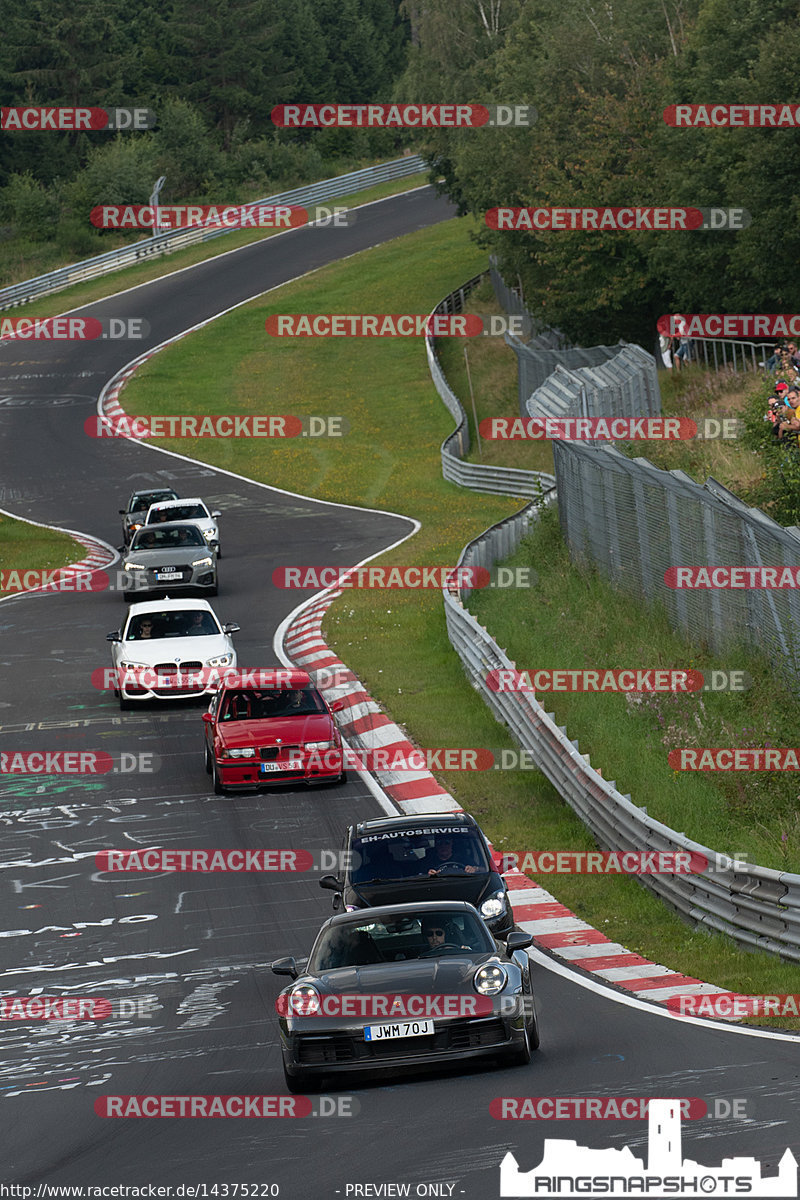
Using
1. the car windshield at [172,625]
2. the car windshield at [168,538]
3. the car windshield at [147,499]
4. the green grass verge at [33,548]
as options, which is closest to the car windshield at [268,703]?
the car windshield at [172,625]

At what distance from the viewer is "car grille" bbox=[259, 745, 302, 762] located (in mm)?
20000

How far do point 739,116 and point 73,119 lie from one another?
66.7 meters

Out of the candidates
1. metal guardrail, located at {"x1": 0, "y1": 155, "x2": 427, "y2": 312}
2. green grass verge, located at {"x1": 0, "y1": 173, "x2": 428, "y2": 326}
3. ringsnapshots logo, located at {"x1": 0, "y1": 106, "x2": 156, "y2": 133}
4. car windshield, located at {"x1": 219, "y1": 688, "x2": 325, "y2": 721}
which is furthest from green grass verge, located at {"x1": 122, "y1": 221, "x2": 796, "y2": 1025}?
ringsnapshots logo, located at {"x1": 0, "y1": 106, "x2": 156, "y2": 133}

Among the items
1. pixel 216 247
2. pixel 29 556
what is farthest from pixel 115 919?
pixel 216 247

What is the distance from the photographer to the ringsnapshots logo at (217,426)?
184 feet

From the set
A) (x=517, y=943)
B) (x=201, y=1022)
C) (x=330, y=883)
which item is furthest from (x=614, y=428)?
(x=517, y=943)

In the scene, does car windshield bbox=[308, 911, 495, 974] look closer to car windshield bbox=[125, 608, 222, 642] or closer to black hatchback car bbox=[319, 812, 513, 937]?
black hatchback car bbox=[319, 812, 513, 937]

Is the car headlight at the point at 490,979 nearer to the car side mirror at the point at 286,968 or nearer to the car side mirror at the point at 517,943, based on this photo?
the car side mirror at the point at 517,943

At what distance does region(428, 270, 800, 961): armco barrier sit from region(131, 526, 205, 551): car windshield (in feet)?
30.1

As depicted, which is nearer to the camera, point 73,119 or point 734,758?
point 734,758

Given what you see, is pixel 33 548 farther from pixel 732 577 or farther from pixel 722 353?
pixel 732 577

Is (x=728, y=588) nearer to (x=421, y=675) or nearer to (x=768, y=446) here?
(x=768, y=446)

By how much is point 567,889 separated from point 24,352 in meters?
57.0

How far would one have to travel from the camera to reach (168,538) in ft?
111
